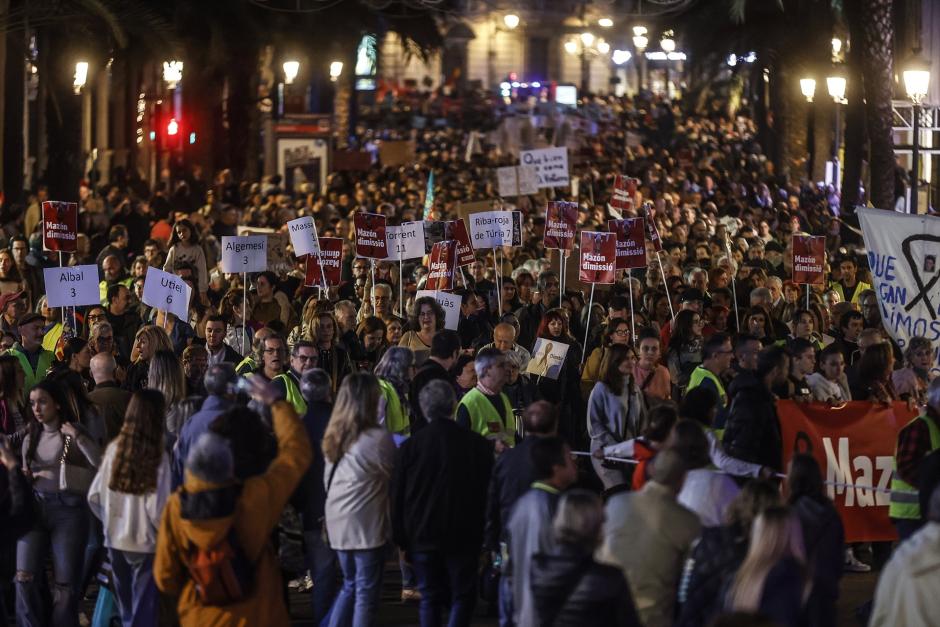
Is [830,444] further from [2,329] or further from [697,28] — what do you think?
[697,28]

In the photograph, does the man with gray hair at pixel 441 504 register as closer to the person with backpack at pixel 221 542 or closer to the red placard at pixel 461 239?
the person with backpack at pixel 221 542

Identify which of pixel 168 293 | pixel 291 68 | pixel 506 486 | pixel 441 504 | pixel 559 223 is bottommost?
pixel 441 504

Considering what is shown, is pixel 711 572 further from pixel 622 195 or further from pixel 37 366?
pixel 622 195

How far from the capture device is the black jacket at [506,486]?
8.68 m

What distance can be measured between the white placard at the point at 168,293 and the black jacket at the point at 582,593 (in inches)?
322

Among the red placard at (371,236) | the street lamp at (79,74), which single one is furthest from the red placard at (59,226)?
the street lamp at (79,74)

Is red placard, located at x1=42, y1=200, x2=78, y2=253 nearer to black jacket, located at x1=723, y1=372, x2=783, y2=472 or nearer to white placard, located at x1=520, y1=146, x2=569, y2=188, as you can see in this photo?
black jacket, located at x1=723, y1=372, x2=783, y2=472

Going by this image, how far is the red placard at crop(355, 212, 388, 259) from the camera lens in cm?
1714

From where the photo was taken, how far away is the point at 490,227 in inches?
715

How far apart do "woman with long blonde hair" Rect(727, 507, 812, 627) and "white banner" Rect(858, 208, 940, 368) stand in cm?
639

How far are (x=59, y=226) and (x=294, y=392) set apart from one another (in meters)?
6.29

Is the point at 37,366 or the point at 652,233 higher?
the point at 652,233

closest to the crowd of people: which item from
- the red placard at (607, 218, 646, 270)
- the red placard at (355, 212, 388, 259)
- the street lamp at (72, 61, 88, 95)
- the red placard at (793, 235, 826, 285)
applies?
the red placard at (793, 235, 826, 285)

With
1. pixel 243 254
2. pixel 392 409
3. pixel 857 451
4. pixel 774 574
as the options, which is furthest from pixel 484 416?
pixel 243 254
